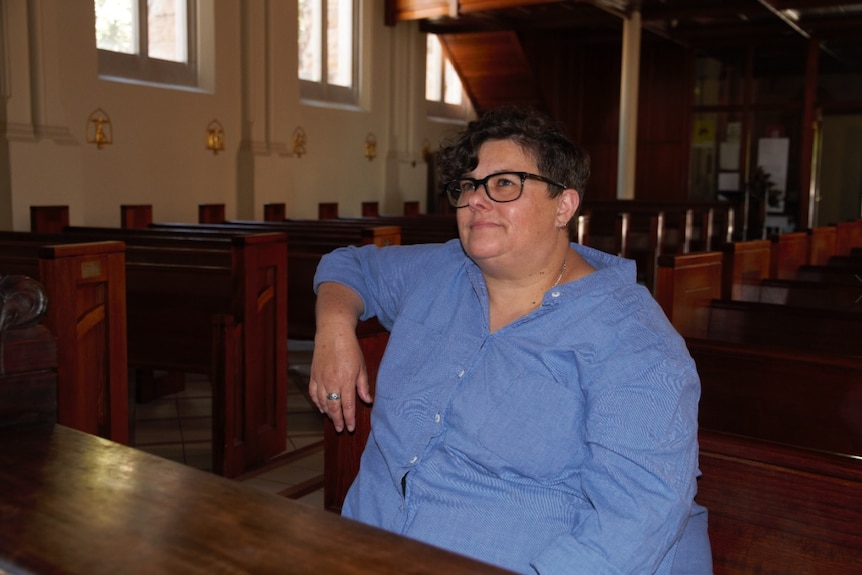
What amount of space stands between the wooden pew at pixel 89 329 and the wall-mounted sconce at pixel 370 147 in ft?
28.6

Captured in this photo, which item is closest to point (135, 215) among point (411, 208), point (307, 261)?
point (307, 261)

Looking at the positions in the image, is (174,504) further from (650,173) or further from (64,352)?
(650,173)

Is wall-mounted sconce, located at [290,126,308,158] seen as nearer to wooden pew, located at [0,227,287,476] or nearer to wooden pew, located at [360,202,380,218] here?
wooden pew, located at [360,202,380,218]

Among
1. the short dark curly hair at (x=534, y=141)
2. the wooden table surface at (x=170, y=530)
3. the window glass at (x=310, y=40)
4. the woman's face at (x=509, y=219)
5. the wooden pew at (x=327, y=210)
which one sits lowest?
the wooden table surface at (x=170, y=530)

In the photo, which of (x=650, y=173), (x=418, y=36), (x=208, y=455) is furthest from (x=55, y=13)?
(x=650, y=173)

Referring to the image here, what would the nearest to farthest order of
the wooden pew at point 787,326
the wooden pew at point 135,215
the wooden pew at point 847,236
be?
the wooden pew at point 787,326, the wooden pew at point 847,236, the wooden pew at point 135,215

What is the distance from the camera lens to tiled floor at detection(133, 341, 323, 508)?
3.92m

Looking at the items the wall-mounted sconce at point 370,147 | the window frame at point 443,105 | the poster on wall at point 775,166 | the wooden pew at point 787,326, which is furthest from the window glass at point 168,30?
the poster on wall at point 775,166

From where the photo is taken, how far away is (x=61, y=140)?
24.3ft

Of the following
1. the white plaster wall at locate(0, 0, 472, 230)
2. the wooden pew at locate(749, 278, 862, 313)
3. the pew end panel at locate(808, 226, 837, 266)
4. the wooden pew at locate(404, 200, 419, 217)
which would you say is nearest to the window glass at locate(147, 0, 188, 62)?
the white plaster wall at locate(0, 0, 472, 230)

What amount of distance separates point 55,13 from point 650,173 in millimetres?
10797

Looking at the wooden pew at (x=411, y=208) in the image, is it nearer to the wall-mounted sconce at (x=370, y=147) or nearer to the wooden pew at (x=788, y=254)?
the wall-mounted sconce at (x=370, y=147)

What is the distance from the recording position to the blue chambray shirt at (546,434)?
1410 mm

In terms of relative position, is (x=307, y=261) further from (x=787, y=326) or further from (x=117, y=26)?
(x=117, y=26)
